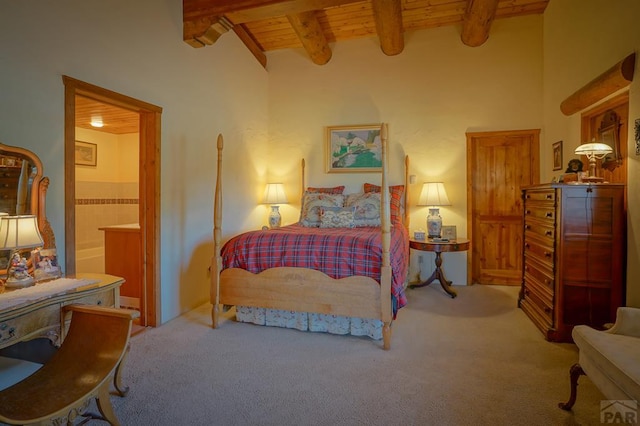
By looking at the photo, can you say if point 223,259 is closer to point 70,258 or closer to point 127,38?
point 70,258

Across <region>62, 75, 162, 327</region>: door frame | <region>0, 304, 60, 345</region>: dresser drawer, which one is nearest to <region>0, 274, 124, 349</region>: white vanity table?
<region>0, 304, 60, 345</region>: dresser drawer

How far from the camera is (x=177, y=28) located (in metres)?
3.08

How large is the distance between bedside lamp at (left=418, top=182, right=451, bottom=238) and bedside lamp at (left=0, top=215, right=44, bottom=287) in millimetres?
3593

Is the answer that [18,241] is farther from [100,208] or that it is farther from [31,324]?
[100,208]

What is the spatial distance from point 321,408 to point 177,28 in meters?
3.29

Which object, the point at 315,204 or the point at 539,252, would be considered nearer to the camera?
the point at 539,252

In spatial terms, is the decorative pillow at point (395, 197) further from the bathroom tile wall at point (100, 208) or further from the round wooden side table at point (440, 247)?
the bathroom tile wall at point (100, 208)

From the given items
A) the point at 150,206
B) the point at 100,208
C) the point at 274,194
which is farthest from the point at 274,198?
the point at 100,208

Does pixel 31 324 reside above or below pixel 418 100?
below

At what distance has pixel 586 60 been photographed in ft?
9.49

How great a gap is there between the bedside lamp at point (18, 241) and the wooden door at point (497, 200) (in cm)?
417

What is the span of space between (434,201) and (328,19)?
2593mm

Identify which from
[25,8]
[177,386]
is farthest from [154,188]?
[177,386]

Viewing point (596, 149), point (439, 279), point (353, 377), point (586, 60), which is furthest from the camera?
point (439, 279)
